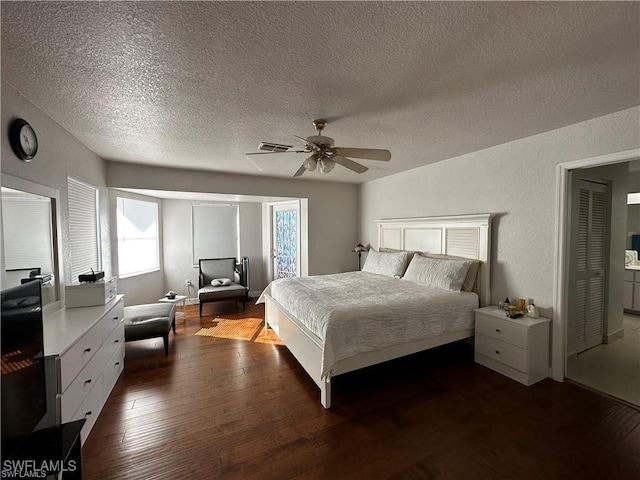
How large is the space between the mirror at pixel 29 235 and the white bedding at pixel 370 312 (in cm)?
216

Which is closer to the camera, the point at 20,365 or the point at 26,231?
the point at 20,365

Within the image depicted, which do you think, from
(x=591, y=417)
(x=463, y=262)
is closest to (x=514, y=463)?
(x=591, y=417)

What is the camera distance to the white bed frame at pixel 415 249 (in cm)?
241

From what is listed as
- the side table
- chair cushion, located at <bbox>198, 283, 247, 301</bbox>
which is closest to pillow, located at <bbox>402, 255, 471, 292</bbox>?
chair cushion, located at <bbox>198, 283, 247, 301</bbox>

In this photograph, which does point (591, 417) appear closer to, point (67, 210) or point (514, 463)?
point (514, 463)

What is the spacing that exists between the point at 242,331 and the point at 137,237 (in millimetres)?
2594

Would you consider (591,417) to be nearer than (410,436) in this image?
Result: No

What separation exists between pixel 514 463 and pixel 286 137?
3161 mm

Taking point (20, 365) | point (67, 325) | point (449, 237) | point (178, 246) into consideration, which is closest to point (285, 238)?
point (178, 246)

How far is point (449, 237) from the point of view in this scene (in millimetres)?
3693

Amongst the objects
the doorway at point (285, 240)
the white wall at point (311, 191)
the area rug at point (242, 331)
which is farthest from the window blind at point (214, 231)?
the area rug at point (242, 331)

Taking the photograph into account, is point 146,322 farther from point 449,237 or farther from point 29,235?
point 449,237

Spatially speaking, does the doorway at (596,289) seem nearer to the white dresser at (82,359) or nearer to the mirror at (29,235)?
the white dresser at (82,359)

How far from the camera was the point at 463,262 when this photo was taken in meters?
3.23
